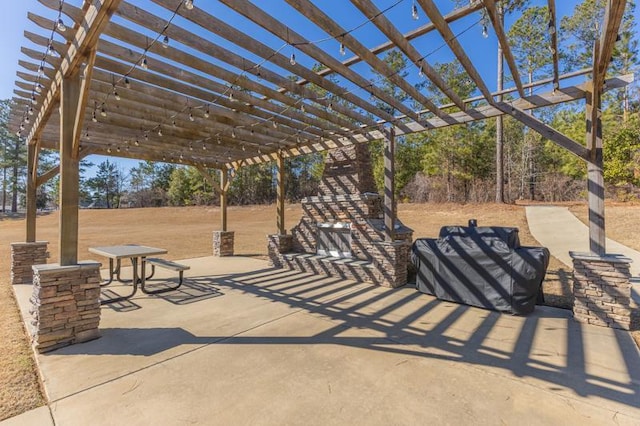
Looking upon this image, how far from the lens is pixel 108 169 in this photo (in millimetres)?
43219

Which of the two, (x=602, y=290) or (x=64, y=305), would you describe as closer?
(x=64, y=305)

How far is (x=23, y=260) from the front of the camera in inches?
243

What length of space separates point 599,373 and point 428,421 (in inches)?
75.0

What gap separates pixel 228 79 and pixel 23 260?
6009 mm

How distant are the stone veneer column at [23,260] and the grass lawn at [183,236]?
0.88ft

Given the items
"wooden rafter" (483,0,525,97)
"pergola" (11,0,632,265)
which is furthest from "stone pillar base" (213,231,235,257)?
"wooden rafter" (483,0,525,97)

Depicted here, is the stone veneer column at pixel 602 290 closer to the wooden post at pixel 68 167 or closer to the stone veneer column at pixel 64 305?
the stone veneer column at pixel 64 305

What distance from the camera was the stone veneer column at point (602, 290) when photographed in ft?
12.5

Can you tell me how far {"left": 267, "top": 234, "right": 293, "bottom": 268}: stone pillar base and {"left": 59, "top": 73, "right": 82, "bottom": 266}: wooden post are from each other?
490 cm

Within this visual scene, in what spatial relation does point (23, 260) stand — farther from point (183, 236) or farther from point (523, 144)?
point (523, 144)

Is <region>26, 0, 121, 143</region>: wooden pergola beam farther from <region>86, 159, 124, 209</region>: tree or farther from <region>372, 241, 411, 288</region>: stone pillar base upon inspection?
<region>86, 159, 124, 209</region>: tree

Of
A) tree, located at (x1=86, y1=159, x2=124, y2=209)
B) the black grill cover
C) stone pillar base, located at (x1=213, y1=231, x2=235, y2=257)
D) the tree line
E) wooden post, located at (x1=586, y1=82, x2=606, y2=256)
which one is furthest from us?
tree, located at (x1=86, y1=159, x2=124, y2=209)

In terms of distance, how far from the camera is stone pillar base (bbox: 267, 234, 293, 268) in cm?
821

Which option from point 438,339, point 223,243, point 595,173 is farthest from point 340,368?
point 223,243
